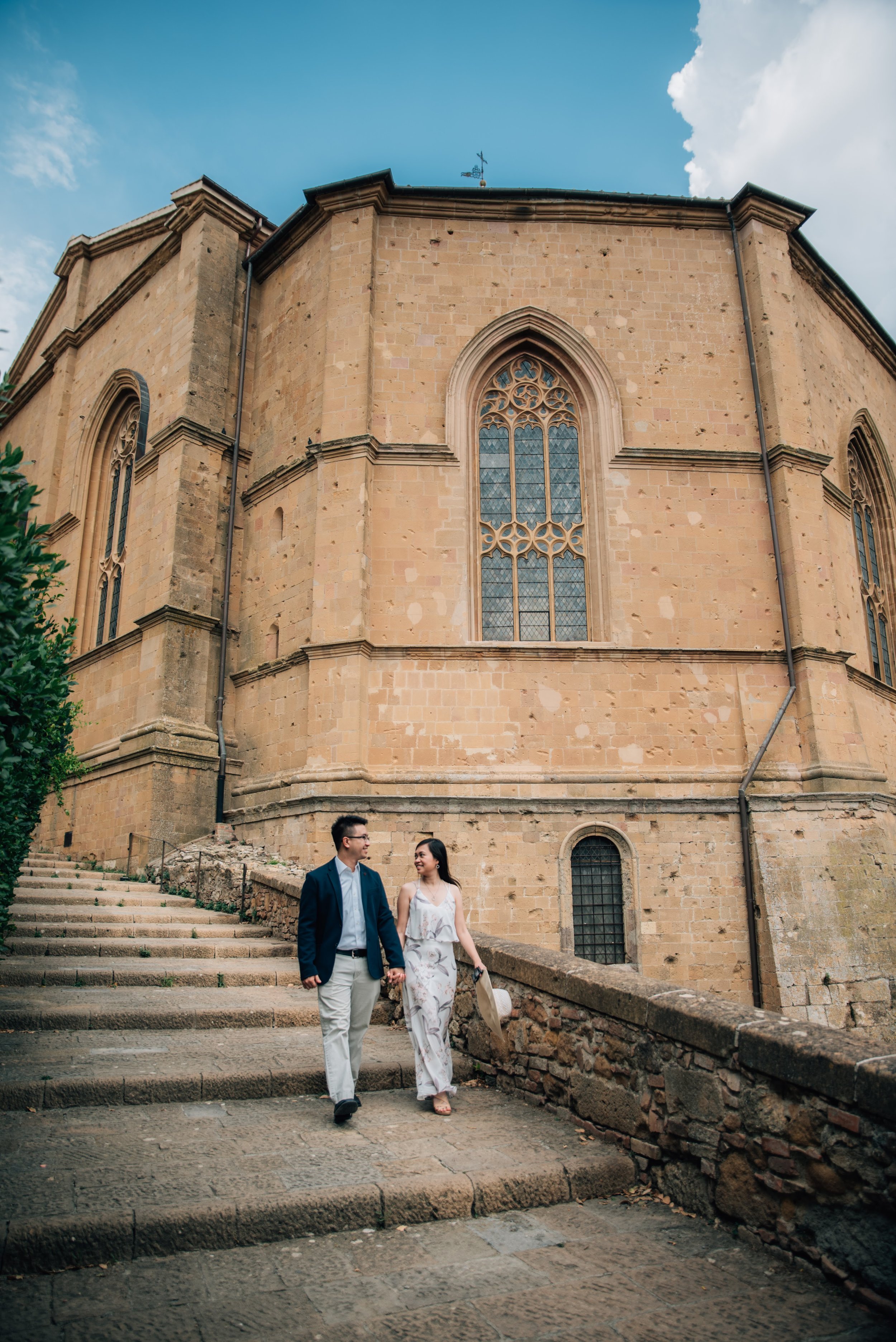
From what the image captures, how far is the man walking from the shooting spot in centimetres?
459

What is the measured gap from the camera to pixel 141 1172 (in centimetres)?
366

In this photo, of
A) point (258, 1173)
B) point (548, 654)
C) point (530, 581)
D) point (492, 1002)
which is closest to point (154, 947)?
point (492, 1002)

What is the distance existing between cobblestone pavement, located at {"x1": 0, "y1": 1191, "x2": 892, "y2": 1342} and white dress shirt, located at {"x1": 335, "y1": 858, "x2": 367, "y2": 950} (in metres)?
1.49

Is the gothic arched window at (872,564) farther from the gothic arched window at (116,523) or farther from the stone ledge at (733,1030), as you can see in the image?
the gothic arched window at (116,523)

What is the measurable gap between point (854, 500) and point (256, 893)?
41.7 feet

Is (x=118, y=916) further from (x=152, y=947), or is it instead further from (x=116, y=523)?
(x=116, y=523)

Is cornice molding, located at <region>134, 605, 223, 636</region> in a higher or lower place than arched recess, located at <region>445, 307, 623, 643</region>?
lower

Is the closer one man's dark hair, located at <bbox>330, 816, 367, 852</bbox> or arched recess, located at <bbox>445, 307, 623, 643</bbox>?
man's dark hair, located at <bbox>330, 816, 367, 852</bbox>

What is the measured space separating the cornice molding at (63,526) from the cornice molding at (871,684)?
48.8 feet

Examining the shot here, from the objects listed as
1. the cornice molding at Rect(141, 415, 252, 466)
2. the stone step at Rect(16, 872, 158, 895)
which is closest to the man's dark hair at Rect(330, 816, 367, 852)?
the stone step at Rect(16, 872, 158, 895)

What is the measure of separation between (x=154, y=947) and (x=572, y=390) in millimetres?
9916

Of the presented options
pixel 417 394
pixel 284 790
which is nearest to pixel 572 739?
pixel 284 790

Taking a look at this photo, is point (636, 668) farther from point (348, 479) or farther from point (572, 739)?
point (348, 479)

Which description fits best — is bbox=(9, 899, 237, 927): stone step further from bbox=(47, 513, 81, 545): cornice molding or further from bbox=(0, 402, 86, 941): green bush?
bbox=(47, 513, 81, 545): cornice molding
